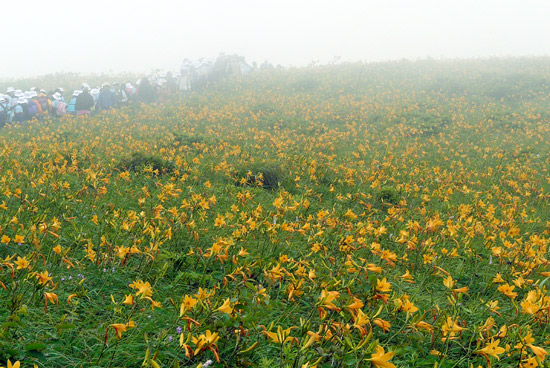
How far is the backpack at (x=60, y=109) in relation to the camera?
44.8 ft

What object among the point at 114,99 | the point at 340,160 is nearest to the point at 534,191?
the point at 340,160

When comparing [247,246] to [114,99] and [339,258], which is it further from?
[114,99]

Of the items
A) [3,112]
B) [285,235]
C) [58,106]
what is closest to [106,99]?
[58,106]

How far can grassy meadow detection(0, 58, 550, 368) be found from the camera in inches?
78.6

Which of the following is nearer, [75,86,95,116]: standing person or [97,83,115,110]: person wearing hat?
[75,86,95,116]: standing person

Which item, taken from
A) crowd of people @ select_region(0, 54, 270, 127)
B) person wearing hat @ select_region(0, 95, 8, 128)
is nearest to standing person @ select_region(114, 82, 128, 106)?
crowd of people @ select_region(0, 54, 270, 127)

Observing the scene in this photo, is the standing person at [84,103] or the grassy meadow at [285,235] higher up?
the standing person at [84,103]

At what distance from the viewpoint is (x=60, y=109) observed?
1372 cm

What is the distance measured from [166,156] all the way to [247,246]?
4.04 meters

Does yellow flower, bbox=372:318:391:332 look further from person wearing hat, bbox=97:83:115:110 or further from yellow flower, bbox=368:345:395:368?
person wearing hat, bbox=97:83:115:110

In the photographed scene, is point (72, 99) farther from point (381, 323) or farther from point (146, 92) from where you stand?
point (381, 323)

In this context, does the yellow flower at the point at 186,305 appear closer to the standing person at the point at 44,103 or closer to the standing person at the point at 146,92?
the standing person at the point at 44,103

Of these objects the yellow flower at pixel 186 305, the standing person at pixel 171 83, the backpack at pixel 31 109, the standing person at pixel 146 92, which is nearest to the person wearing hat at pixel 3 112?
the backpack at pixel 31 109

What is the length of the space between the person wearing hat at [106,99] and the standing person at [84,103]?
1.83 ft
